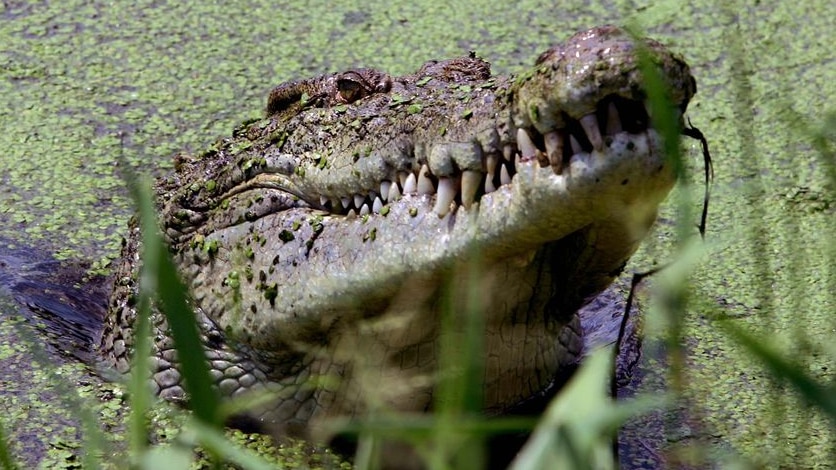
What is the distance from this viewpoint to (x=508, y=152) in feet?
8.40

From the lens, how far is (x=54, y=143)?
4.87m

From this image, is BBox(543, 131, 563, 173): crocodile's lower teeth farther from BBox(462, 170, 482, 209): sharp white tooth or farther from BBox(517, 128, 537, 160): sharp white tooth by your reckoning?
BBox(462, 170, 482, 209): sharp white tooth

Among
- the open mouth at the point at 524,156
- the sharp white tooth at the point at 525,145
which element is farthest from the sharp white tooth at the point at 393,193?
the sharp white tooth at the point at 525,145

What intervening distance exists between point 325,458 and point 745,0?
3400 mm

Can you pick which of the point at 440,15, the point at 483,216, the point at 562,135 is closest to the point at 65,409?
the point at 483,216

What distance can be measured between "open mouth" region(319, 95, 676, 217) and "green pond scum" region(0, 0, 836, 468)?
0.73 feet

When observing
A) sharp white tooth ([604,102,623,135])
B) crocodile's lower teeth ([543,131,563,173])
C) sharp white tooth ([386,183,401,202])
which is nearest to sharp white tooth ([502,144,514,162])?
crocodile's lower teeth ([543,131,563,173])

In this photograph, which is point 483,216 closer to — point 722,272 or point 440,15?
point 722,272

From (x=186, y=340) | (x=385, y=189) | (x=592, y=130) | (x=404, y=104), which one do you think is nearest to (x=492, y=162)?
(x=592, y=130)

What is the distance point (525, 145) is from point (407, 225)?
36 centimetres

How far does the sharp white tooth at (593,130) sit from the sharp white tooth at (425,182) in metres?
0.44

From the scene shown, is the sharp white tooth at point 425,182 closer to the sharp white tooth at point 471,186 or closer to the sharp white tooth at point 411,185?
the sharp white tooth at point 411,185

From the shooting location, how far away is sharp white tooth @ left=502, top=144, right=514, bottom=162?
2.56m

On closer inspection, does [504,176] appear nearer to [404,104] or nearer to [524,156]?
[524,156]
